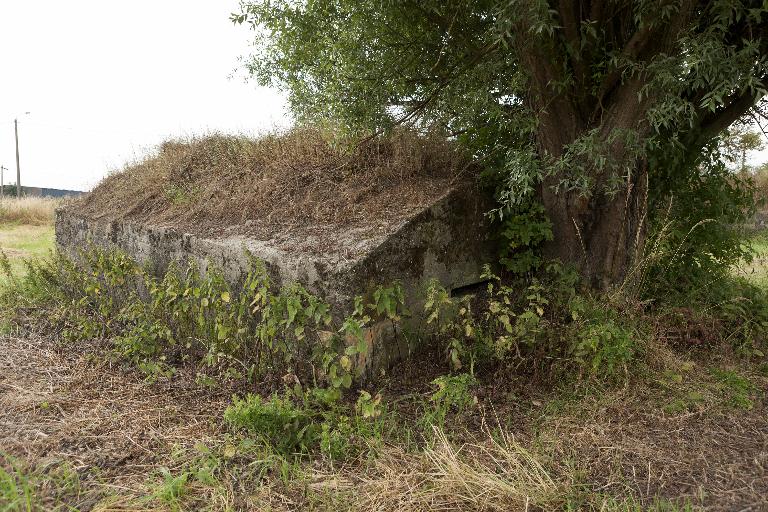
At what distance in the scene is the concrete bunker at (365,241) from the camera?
3.99m


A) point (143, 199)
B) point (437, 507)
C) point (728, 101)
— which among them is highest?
point (728, 101)

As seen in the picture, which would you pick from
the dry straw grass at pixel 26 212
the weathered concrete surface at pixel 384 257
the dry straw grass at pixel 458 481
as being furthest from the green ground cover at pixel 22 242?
the dry straw grass at pixel 458 481

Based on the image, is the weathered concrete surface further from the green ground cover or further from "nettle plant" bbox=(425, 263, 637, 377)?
the green ground cover

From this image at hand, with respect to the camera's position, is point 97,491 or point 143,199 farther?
point 143,199

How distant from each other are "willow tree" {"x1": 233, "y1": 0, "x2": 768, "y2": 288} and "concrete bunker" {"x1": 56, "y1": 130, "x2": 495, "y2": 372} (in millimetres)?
533

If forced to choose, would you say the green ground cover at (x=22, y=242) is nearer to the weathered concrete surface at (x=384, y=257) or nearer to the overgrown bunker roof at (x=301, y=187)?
the overgrown bunker roof at (x=301, y=187)

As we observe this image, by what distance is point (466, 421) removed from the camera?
3525mm

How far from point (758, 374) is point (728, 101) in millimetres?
2370

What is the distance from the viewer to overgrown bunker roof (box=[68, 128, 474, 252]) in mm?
4688

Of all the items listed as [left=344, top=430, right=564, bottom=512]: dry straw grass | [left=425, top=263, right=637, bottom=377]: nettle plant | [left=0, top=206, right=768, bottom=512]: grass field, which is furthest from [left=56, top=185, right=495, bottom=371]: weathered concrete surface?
[left=344, top=430, right=564, bottom=512]: dry straw grass

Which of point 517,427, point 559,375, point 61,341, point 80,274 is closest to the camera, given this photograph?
point 517,427

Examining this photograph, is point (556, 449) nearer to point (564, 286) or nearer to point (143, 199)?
point (564, 286)

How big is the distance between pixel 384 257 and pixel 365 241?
0.19 metres

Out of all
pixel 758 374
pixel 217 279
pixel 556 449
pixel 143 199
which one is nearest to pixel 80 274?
pixel 143 199
